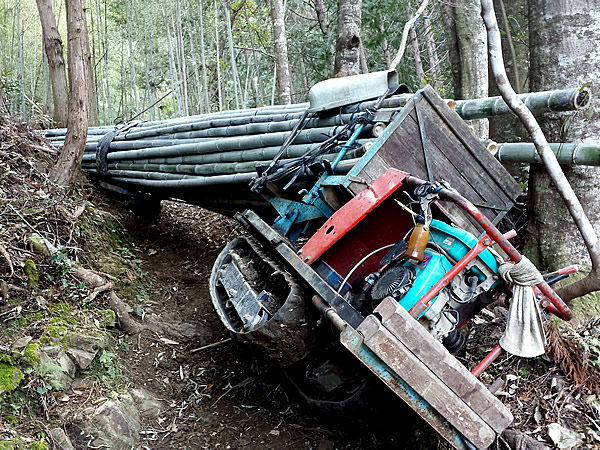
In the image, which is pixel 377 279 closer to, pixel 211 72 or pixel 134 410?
pixel 134 410

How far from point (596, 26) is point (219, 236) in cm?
427

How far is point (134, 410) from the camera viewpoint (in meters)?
3.27

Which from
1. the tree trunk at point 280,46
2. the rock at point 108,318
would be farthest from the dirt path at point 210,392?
the tree trunk at point 280,46

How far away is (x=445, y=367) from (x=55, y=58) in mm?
6624

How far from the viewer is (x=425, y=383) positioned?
2311 mm

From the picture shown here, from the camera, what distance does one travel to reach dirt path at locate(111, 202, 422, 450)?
3225mm

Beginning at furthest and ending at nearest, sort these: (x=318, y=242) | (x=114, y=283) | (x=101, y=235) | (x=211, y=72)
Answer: (x=211, y=72) → (x=101, y=235) → (x=114, y=283) → (x=318, y=242)

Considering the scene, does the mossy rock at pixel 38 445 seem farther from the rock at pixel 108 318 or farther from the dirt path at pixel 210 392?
the rock at pixel 108 318

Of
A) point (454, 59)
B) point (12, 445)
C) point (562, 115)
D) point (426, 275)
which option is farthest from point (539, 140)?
point (12, 445)

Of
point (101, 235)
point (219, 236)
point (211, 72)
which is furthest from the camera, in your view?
point (211, 72)

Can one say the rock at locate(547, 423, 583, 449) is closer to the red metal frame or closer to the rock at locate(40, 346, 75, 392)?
the red metal frame

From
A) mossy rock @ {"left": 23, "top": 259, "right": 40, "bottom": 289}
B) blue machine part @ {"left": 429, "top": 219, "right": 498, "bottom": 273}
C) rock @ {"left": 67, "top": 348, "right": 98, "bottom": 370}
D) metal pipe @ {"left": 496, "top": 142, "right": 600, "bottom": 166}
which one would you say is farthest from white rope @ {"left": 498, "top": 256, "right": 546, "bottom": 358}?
mossy rock @ {"left": 23, "top": 259, "right": 40, "bottom": 289}

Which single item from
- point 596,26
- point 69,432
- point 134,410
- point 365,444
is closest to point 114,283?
point 134,410

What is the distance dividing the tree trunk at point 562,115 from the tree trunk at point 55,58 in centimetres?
521
